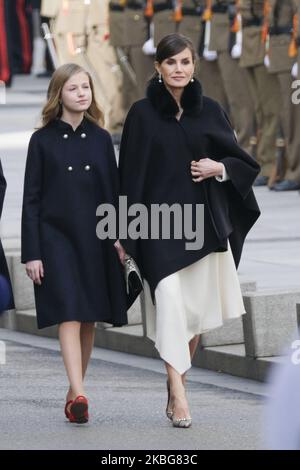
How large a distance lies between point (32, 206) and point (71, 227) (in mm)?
187

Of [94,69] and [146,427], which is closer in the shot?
[146,427]

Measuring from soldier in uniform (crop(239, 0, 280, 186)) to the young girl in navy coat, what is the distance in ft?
26.7

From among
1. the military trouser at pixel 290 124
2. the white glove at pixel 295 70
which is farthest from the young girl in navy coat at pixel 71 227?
the military trouser at pixel 290 124

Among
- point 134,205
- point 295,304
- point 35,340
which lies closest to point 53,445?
point 134,205

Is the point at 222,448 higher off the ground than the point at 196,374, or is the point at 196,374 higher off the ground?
the point at 222,448

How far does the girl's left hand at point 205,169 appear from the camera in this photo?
7691 millimetres

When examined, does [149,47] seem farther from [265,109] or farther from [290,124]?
[290,124]

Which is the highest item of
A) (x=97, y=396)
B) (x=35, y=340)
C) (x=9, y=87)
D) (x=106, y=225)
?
(x=106, y=225)

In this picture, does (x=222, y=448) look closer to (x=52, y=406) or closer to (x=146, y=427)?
(x=146, y=427)

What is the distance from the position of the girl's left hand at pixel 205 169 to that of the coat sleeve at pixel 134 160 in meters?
0.20

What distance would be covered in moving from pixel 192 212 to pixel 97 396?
4.32ft

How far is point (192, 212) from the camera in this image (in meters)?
7.71

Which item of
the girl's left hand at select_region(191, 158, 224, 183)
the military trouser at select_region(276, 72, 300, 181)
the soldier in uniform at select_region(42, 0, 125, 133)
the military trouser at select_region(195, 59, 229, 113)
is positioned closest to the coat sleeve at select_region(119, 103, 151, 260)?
the girl's left hand at select_region(191, 158, 224, 183)

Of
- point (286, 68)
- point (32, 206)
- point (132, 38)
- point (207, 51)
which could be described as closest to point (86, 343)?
point (32, 206)
